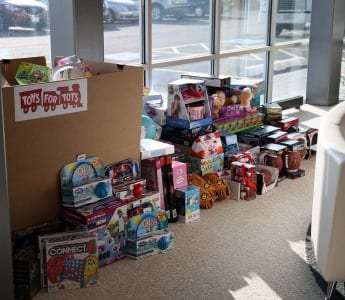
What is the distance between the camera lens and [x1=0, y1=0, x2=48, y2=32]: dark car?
3.48 meters

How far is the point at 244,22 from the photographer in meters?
5.58

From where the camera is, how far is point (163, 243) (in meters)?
3.02

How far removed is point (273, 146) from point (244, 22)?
5.96 ft

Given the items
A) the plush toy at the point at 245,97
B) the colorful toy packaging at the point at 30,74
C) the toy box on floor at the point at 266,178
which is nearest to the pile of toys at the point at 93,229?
the colorful toy packaging at the point at 30,74

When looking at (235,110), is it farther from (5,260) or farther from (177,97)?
(5,260)

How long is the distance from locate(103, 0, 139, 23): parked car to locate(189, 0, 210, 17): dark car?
2.25 ft

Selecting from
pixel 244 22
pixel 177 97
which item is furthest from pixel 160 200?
pixel 244 22

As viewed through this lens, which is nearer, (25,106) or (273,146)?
(25,106)

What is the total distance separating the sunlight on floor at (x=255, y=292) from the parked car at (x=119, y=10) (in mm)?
2299

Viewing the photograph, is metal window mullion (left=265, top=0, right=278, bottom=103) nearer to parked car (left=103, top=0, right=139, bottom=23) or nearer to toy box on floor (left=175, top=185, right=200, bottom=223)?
parked car (left=103, top=0, right=139, bottom=23)

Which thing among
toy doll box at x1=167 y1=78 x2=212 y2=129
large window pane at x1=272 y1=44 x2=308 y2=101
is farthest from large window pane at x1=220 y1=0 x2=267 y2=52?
toy doll box at x1=167 y1=78 x2=212 y2=129

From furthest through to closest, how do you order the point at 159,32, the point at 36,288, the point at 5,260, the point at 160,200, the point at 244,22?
the point at 244,22, the point at 159,32, the point at 160,200, the point at 36,288, the point at 5,260

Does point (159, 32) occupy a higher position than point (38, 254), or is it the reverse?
point (159, 32)

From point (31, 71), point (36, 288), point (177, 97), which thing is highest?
point (31, 71)
